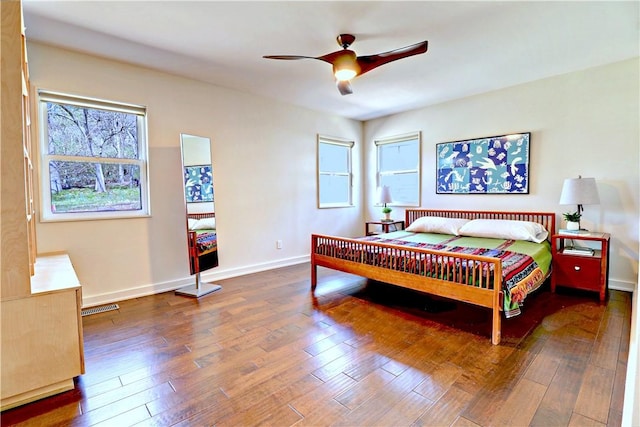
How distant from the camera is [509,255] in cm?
292

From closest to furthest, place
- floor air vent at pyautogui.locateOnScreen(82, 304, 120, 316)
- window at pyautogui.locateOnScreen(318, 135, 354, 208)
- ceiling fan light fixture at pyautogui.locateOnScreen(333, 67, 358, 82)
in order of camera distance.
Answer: ceiling fan light fixture at pyautogui.locateOnScreen(333, 67, 358, 82) → floor air vent at pyautogui.locateOnScreen(82, 304, 120, 316) → window at pyautogui.locateOnScreen(318, 135, 354, 208)

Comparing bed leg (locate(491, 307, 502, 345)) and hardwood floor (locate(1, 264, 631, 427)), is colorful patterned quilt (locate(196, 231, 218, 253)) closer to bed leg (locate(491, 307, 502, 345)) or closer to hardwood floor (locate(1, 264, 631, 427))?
hardwood floor (locate(1, 264, 631, 427))

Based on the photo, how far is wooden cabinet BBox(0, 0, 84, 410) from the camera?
5.19 feet

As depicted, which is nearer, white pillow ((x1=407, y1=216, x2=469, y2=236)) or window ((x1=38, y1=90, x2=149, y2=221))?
window ((x1=38, y1=90, x2=149, y2=221))

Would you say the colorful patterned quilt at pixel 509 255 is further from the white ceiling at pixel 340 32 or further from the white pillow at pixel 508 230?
the white ceiling at pixel 340 32

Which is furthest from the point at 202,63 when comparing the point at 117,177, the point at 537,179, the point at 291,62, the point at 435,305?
the point at 537,179

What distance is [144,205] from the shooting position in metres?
3.56

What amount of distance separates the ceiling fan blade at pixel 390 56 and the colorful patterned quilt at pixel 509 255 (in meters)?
1.69

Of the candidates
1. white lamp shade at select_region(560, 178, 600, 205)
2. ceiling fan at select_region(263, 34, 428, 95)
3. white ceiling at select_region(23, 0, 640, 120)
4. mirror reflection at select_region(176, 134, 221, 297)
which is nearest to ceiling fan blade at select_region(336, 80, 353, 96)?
ceiling fan at select_region(263, 34, 428, 95)

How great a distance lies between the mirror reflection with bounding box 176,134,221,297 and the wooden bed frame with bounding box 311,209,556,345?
50.8 inches

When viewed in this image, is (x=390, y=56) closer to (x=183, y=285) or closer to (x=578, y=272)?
(x=578, y=272)

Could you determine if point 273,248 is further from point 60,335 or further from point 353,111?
point 60,335

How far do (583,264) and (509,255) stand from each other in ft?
3.46

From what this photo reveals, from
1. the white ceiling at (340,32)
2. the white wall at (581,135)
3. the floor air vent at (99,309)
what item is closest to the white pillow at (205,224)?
the floor air vent at (99,309)
